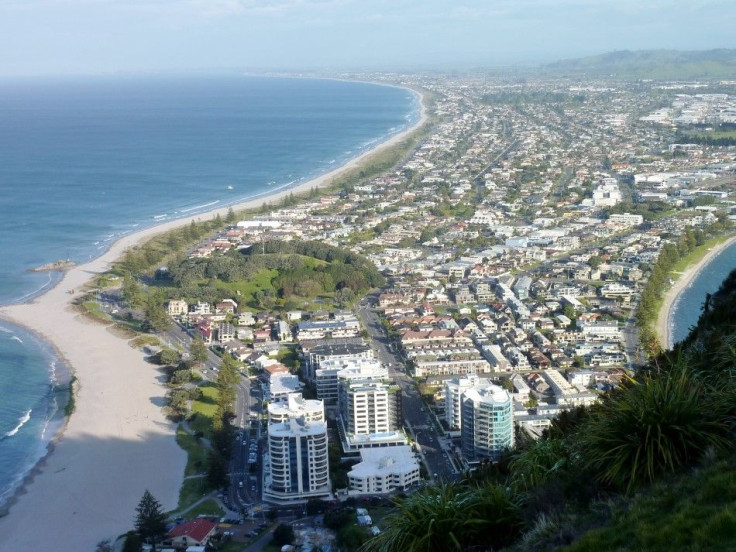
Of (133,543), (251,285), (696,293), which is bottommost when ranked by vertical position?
(251,285)

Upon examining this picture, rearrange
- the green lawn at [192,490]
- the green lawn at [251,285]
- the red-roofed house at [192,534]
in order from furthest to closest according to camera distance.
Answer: the green lawn at [251,285] < the green lawn at [192,490] < the red-roofed house at [192,534]

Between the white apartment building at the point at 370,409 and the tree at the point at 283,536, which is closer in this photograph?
the tree at the point at 283,536

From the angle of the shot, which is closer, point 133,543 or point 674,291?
point 133,543

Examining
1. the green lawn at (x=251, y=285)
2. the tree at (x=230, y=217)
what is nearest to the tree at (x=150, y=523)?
the green lawn at (x=251, y=285)

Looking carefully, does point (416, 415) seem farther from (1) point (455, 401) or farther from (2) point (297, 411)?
(2) point (297, 411)

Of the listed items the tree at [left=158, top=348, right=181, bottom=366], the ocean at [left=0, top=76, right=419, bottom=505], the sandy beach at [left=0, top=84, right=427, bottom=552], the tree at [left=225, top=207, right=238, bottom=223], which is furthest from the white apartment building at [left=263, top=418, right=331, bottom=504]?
the tree at [left=225, top=207, right=238, bottom=223]

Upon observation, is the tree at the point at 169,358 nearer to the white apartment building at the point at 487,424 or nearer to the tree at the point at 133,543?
the white apartment building at the point at 487,424

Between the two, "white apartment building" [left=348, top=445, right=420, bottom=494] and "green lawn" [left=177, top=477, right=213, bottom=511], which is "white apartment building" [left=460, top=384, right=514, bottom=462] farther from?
"green lawn" [left=177, top=477, right=213, bottom=511]

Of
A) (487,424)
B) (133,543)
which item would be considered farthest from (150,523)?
(487,424)
